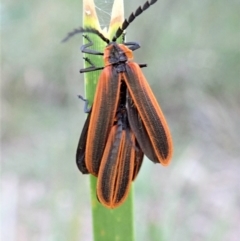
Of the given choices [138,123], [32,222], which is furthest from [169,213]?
[32,222]

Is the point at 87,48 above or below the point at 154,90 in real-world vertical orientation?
below

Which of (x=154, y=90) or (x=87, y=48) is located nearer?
(x=87, y=48)

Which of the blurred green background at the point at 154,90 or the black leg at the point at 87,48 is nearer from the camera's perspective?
the black leg at the point at 87,48

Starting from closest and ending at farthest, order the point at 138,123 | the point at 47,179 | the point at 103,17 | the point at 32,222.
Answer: the point at 103,17
the point at 138,123
the point at 32,222
the point at 47,179

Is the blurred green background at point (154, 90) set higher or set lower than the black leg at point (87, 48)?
higher

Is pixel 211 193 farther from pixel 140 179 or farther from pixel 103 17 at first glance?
pixel 103 17

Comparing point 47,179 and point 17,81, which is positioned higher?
point 17,81

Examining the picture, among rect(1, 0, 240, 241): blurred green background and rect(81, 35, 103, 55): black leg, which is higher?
rect(1, 0, 240, 241): blurred green background

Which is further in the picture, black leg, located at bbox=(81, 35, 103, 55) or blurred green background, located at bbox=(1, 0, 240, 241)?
blurred green background, located at bbox=(1, 0, 240, 241)
